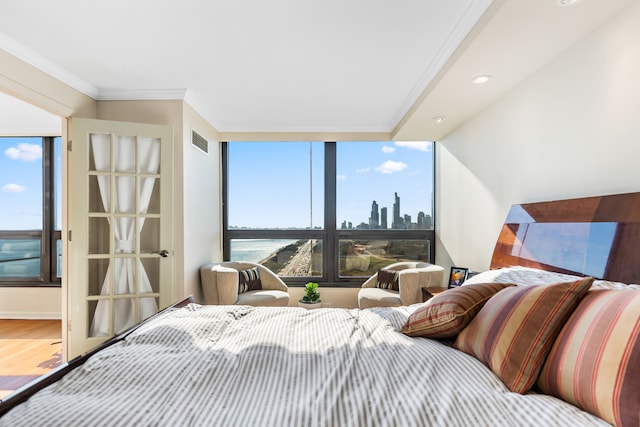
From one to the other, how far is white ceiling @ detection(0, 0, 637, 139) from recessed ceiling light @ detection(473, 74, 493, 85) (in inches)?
1.9

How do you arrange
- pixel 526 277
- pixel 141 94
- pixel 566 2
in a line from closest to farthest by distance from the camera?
pixel 566 2, pixel 526 277, pixel 141 94

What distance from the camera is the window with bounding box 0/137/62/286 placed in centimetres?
457

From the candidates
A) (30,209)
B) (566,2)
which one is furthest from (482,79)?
(30,209)

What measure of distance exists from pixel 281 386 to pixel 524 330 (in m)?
0.85

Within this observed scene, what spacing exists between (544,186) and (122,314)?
357 centimetres

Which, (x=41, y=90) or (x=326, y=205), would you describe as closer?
(x=41, y=90)

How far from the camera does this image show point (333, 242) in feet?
15.8

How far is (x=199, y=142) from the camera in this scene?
3.78 metres

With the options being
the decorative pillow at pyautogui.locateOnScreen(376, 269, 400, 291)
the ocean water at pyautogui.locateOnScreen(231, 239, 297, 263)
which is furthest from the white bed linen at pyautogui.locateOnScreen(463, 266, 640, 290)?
the ocean water at pyautogui.locateOnScreen(231, 239, 297, 263)

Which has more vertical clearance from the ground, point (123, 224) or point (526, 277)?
point (123, 224)

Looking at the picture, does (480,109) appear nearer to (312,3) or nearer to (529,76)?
(529,76)

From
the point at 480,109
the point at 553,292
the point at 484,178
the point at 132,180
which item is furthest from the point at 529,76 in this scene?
the point at 132,180

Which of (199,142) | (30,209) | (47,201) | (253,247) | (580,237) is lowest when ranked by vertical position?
(253,247)

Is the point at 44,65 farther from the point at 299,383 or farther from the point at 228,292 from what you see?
the point at 299,383
